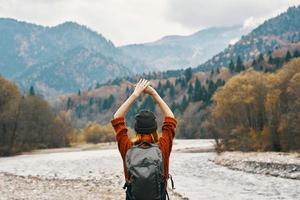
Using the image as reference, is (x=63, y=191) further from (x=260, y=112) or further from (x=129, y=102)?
(x=260, y=112)

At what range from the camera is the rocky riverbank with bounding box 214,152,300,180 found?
42.6 metres

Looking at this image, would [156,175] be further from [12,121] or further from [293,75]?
[12,121]

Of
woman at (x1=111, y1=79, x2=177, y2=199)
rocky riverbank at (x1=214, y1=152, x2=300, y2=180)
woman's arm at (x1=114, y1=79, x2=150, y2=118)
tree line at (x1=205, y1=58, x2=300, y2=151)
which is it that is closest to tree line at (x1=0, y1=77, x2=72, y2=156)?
tree line at (x1=205, y1=58, x2=300, y2=151)

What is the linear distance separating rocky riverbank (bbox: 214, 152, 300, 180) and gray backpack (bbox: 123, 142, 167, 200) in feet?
117

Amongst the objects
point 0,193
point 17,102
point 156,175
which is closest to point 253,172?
point 0,193

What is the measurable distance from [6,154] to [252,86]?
4131 cm

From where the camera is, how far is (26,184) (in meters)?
32.6

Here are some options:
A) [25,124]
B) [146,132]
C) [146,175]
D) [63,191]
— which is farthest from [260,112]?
[146,175]

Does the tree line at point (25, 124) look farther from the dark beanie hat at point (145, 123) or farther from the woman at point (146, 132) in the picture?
the dark beanie hat at point (145, 123)

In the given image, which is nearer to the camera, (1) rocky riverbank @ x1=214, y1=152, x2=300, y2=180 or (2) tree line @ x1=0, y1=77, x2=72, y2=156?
(1) rocky riverbank @ x1=214, y1=152, x2=300, y2=180

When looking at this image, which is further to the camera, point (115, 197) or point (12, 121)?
point (12, 121)

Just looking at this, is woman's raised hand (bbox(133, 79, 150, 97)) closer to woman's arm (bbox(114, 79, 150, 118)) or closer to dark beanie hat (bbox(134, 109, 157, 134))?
woman's arm (bbox(114, 79, 150, 118))

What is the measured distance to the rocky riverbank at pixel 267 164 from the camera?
4261 cm

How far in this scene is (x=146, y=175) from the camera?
5945 millimetres
